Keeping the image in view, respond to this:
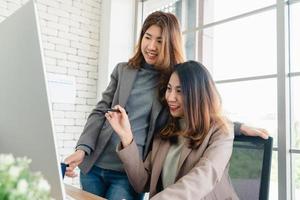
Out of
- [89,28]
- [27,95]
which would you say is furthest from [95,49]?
[27,95]

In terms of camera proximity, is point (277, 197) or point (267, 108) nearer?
point (277, 197)

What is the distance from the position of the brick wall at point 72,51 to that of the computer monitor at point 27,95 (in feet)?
6.87

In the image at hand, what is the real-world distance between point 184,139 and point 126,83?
386 mm

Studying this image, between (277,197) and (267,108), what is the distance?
19.7 inches

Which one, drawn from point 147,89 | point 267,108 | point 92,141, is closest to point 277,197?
point 267,108

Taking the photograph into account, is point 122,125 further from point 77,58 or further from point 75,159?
point 77,58

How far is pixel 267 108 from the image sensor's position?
70.9 inches

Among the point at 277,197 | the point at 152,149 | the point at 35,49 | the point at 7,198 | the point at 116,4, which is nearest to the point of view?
the point at 7,198

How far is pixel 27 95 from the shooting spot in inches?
19.2

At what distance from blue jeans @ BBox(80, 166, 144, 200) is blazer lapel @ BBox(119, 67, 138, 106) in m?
0.31

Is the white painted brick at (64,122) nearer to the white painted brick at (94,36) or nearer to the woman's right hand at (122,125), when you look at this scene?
the white painted brick at (94,36)

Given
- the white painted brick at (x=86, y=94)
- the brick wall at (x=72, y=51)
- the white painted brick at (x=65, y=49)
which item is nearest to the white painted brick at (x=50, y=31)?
the brick wall at (x=72, y=51)

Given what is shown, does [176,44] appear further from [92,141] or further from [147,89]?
[92,141]

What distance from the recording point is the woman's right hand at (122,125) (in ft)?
3.86
